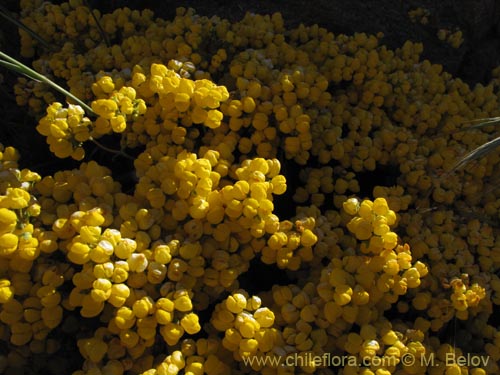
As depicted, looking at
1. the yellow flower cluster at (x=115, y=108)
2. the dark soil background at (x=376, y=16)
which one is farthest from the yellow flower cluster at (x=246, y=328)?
the dark soil background at (x=376, y=16)

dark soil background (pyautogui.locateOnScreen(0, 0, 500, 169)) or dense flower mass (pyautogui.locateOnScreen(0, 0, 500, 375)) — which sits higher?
dark soil background (pyautogui.locateOnScreen(0, 0, 500, 169))


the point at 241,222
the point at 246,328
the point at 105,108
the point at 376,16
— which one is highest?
the point at 376,16

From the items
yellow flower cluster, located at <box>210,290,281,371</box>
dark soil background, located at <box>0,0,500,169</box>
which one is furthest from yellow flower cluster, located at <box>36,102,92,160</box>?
dark soil background, located at <box>0,0,500,169</box>

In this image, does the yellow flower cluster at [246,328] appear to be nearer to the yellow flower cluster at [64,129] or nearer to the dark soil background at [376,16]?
the yellow flower cluster at [64,129]

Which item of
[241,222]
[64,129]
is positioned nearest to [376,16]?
[241,222]

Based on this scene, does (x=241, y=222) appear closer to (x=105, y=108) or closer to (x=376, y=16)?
(x=105, y=108)

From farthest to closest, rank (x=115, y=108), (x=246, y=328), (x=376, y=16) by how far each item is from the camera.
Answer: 1. (x=376, y=16)
2. (x=115, y=108)
3. (x=246, y=328)

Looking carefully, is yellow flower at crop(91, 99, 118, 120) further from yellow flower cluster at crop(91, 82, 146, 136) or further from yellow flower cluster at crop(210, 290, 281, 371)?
yellow flower cluster at crop(210, 290, 281, 371)

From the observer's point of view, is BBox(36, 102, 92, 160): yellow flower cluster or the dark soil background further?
the dark soil background
